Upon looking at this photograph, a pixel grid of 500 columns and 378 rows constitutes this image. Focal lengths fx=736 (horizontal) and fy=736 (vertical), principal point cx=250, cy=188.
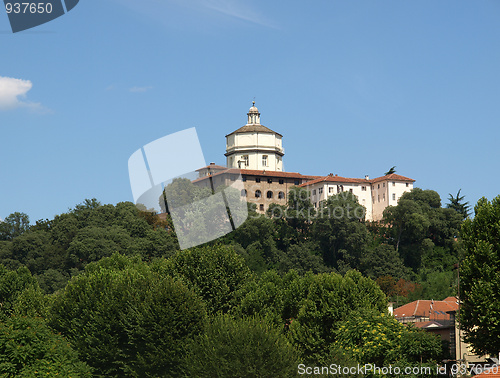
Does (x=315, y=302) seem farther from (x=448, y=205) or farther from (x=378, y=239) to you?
(x=448, y=205)

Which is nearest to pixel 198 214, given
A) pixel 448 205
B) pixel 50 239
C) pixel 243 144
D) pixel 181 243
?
pixel 181 243

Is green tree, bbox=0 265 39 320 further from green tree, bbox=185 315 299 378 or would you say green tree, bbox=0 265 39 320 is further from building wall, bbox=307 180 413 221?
building wall, bbox=307 180 413 221

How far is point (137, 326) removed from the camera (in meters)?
39.7

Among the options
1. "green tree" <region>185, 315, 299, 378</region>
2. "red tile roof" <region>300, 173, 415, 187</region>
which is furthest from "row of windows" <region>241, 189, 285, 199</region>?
"green tree" <region>185, 315, 299, 378</region>

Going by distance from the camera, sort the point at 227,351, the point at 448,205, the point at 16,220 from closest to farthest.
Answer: the point at 227,351 → the point at 448,205 → the point at 16,220

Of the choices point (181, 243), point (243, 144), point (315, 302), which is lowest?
point (315, 302)

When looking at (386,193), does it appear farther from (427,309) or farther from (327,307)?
(327,307)

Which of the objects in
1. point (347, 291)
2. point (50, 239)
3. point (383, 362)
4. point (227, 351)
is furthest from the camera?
point (50, 239)

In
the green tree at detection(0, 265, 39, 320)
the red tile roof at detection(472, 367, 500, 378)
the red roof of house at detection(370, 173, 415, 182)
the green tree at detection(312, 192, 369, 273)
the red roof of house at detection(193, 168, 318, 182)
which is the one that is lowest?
the red tile roof at detection(472, 367, 500, 378)

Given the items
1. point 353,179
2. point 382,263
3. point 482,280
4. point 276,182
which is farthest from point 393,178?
point 482,280

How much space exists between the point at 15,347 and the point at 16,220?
256 ft

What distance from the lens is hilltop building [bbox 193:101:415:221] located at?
102 m

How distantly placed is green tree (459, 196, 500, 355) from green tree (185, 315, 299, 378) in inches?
327

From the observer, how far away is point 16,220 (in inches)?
4321
